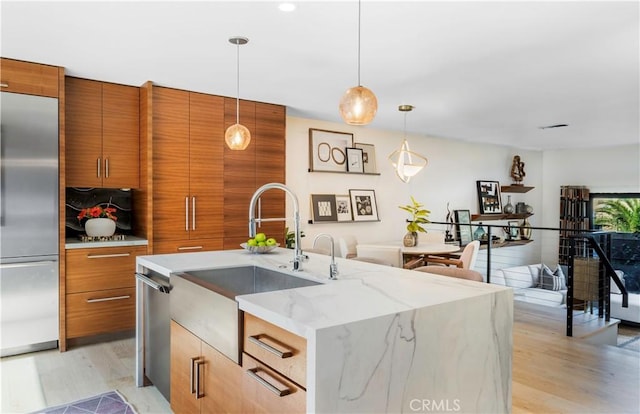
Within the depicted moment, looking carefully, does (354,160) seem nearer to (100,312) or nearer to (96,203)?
(96,203)

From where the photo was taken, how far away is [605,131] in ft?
21.6

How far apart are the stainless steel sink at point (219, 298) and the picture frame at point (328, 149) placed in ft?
11.0

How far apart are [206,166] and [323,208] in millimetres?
2016

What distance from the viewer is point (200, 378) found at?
2.05m

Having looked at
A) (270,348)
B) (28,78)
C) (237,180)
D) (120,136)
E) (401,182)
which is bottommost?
(270,348)

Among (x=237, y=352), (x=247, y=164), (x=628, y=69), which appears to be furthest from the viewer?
(x=247, y=164)

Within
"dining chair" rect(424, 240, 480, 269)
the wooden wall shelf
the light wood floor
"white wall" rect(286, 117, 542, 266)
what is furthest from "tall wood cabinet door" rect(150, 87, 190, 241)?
the wooden wall shelf

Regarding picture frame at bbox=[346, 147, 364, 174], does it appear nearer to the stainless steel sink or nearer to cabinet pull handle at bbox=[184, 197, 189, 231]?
cabinet pull handle at bbox=[184, 197, 189, 231]

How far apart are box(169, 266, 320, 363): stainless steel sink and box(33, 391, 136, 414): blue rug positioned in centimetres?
78

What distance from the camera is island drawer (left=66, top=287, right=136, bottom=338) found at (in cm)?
378

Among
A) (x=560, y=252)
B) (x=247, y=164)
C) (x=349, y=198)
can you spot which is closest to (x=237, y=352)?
(x=247, y=164)

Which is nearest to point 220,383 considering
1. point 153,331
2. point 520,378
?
point 153,331

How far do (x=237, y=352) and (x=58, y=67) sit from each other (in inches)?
123

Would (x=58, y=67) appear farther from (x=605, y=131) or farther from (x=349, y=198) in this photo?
(x=605, y=131)
